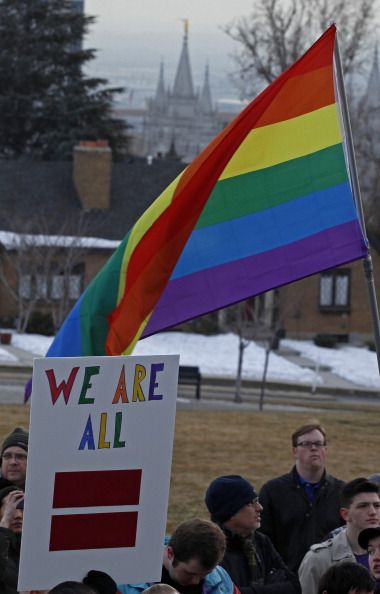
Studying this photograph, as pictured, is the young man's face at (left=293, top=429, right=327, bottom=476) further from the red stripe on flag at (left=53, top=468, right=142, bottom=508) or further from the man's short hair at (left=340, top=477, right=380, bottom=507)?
the red stripe on flag at (left=53, top=468, right=142, bottom=508)

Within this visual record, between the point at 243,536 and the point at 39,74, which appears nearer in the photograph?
the point at 243,536

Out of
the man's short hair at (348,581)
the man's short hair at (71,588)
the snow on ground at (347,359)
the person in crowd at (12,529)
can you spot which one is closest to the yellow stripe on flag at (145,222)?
the person in crowd at (12,529)

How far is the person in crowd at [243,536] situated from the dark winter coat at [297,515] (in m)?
1.10

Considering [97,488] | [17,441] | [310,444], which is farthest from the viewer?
[310,444]

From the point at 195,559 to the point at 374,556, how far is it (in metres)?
0.99

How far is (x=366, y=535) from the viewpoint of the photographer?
24.3ft

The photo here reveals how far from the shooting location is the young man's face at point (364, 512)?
774 cm

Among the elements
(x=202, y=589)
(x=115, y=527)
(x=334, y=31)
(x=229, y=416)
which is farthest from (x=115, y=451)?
(x=229, y=416)

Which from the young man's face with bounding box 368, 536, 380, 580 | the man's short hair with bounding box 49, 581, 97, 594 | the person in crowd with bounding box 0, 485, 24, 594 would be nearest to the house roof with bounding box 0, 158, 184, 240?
the person in crowd with bounding box 0, 485, 24, 594

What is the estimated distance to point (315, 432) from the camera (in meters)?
8.92

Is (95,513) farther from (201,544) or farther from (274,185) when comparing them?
(274,185)

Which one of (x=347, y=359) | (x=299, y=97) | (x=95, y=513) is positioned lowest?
(x=95, y=513)

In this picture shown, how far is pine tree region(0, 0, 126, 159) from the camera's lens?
209 feet

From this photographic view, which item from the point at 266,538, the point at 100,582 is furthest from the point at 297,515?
the point at 100,582
